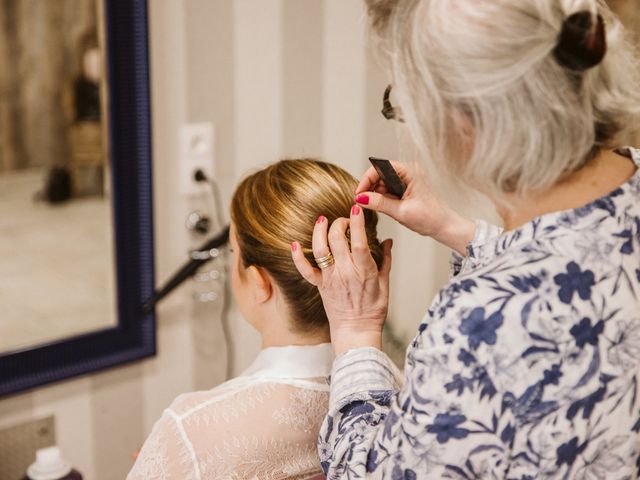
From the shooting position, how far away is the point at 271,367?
1.29 m

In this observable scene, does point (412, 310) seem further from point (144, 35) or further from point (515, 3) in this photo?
point (515, 3)

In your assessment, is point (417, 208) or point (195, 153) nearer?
point (417, 208)

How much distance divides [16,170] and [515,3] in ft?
3.69

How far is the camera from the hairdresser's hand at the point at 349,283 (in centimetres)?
112

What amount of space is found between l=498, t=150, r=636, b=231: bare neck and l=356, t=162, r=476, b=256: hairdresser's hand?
0.80 ft

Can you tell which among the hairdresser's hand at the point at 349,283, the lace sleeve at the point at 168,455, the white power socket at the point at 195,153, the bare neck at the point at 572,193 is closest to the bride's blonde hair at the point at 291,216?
the hairdresser's hand at the point at 349,283

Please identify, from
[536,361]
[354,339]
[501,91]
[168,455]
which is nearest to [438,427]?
[536,361]

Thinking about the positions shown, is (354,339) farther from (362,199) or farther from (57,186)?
(57,186)

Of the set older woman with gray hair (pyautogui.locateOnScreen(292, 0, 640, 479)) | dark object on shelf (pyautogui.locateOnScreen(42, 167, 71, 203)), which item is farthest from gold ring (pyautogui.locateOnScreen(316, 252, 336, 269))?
dark object on shelf (pyautogui.locateOnScreen(42, 167, 71, 203))

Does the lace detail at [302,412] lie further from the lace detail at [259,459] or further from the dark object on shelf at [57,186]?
the dark object on shelf at [57,186]

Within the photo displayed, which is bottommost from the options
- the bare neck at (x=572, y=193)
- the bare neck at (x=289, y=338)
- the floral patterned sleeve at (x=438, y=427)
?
the bare neck at (x=289, y=338)

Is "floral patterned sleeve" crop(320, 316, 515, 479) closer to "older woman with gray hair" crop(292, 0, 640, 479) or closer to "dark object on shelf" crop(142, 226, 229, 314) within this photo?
"older woman with gray hair" crop(292, 0, 640, 479)

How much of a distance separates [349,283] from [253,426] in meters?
0.29

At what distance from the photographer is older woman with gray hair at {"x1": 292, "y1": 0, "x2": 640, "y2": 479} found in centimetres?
89
